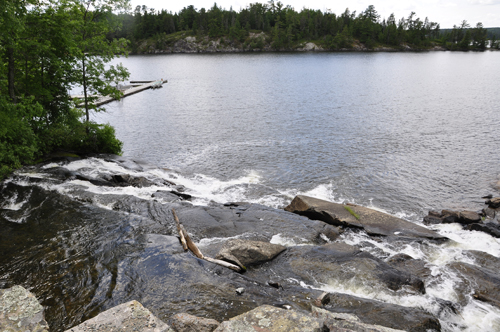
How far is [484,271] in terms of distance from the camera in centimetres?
1302

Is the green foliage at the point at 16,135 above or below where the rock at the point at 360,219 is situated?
above

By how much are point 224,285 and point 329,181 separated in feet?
56.0

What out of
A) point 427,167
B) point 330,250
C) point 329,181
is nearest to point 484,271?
point 330,250

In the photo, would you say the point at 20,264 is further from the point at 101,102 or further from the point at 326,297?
the point at 101,102

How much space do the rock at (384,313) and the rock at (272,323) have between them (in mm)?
3184

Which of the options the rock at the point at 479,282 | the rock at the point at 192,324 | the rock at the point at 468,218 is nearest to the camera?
the rock at the point at 192,324

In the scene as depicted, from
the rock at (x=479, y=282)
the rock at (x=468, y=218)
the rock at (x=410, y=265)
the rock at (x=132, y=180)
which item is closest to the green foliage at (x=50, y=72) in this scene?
the rock at (x=132, y=180)

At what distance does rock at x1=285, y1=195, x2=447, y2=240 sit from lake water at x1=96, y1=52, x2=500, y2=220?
2.63 meters

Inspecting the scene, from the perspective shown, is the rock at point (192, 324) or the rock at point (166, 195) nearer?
the rock at point (192, 324)

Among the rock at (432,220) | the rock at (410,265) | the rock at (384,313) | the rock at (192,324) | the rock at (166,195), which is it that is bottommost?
the rock at (432,220)

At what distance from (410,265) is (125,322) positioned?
12083mm

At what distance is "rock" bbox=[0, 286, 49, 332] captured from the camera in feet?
23.9

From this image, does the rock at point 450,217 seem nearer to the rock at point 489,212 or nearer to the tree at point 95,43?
the rock at point 489,212

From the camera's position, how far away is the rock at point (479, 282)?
1148 centimetres
